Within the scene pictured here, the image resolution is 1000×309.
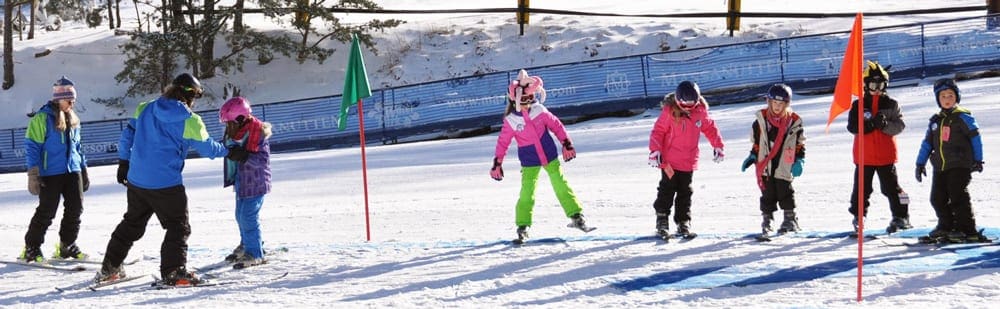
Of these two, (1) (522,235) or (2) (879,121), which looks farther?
(1) (522,235)

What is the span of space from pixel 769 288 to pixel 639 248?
1743 millimetres

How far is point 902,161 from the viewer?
1341 centimetres

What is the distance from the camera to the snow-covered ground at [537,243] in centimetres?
732

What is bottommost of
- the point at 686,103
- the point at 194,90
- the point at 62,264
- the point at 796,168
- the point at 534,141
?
the point at 62,264

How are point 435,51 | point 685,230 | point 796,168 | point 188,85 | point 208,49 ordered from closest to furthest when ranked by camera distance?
point 188,85
point 796,168
point 685,230
point 208,49
point 435,51

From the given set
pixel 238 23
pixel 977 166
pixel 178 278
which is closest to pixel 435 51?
pixel 238 23

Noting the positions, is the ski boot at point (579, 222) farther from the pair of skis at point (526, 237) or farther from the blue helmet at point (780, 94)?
the blue helmet at point (780, 94)

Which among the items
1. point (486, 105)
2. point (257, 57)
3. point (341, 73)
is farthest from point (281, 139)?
point (257, 57)

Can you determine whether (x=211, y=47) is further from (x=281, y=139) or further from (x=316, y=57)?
(x=281, y=139)

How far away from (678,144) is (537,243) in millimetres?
1402

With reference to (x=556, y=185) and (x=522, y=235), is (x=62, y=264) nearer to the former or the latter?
(x=522, y=235)

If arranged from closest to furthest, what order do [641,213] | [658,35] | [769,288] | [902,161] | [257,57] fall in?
[769,288] → [641,213] → [902,161] → [658,35] → [257,57]

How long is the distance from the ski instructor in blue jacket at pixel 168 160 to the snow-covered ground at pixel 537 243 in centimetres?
35

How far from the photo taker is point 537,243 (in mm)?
9273
